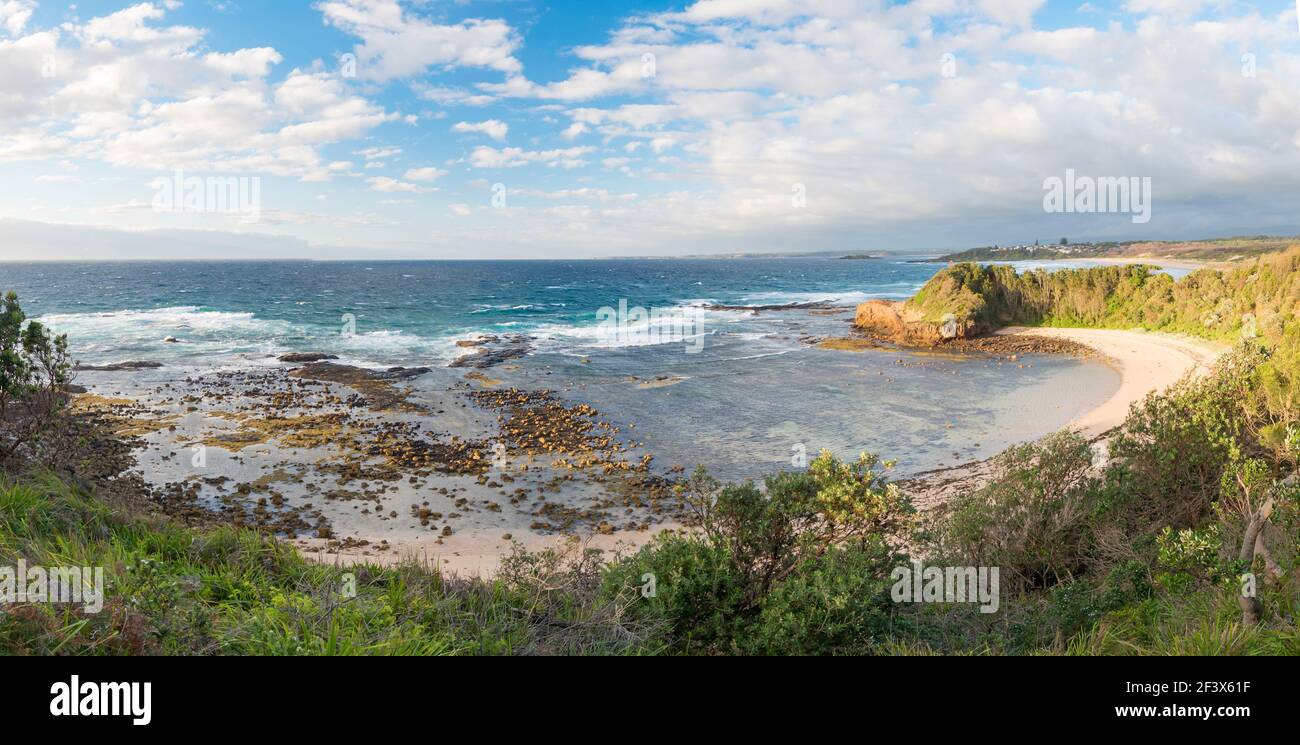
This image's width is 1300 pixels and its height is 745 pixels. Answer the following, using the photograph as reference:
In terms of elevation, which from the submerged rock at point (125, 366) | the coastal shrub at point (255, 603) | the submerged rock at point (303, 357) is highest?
the submerged rock at point (303, 357)

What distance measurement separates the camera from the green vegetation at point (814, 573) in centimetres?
486

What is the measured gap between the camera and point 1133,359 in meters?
35.1

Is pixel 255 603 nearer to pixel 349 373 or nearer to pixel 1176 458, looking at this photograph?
pixel 1176 458

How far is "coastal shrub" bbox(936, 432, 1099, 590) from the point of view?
30.0 feet

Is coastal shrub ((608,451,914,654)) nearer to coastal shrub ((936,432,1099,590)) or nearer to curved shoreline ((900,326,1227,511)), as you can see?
coastal shrub ((936,432,1099,590))

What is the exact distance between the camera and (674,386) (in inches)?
1283

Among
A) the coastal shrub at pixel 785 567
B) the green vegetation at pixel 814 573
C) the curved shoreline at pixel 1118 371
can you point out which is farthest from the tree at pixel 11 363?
the curved shoreline at pixel 1118 371

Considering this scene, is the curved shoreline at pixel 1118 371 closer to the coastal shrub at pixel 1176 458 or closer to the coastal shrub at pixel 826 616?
the coastal shrub at pixel 1176 458

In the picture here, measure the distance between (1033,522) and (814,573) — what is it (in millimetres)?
4669

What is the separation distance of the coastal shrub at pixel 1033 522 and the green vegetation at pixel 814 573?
0.03 meters

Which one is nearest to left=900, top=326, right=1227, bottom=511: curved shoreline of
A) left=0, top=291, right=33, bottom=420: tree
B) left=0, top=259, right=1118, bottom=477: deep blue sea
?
left=0, top=259, right=1118, bottom=477: deep blue sea

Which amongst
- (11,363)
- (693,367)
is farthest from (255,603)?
(693,367)
